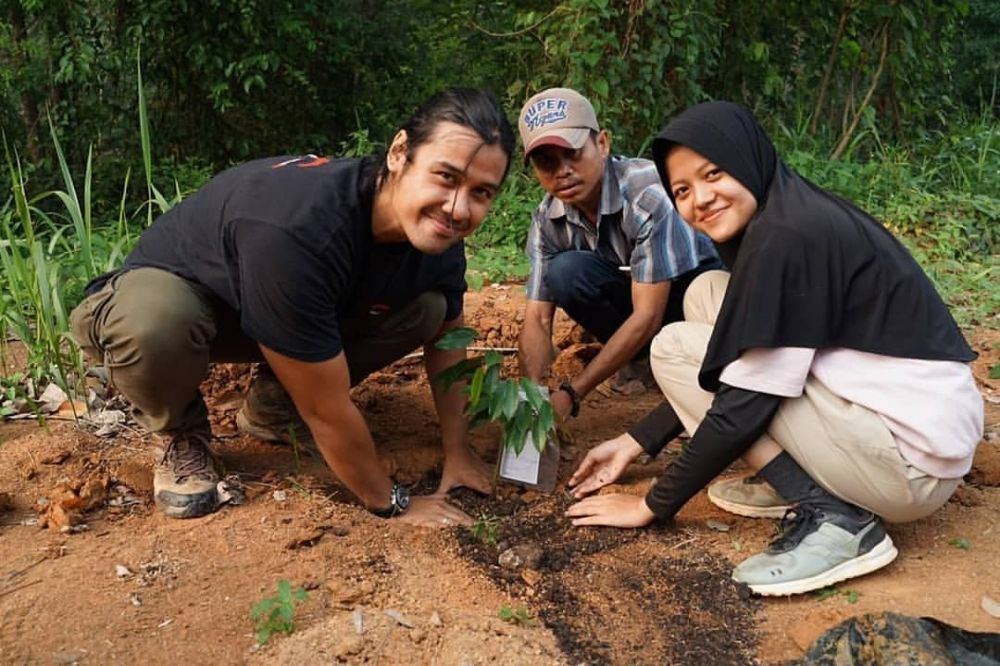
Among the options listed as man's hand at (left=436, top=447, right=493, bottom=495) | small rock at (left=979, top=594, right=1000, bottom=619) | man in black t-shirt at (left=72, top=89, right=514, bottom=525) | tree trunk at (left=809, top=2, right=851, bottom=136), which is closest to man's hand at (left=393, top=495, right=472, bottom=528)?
man in black t-shirt at (left=72, top=89, right=514, bottom=525)

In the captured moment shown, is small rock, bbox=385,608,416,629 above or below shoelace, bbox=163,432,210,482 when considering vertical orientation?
below

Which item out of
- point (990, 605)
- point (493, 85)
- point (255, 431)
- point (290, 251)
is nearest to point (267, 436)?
point (255, 431)

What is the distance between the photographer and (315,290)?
6.54 feet

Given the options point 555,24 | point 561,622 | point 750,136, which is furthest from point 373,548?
point 555,24

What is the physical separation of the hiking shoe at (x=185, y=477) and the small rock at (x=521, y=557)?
2.50 ft

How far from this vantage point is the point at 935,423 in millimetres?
1935

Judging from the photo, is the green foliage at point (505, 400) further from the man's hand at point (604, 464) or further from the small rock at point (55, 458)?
the small rock at point (55, 458)

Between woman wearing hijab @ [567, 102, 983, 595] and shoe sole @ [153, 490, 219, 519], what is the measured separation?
117 centimetres

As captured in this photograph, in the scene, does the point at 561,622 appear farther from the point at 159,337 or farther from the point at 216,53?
the point at 216,53

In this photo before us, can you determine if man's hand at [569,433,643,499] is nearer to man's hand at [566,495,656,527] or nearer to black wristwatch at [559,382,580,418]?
man's hand at [566,495,656,527]

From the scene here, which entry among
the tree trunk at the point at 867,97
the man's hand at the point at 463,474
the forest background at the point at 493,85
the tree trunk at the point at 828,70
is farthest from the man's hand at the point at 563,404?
the tree trunk at the point at 828,70

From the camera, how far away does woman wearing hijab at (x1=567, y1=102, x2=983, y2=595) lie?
6.22 feet

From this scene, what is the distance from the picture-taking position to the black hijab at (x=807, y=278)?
188cm

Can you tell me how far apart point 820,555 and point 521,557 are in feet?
2.24
